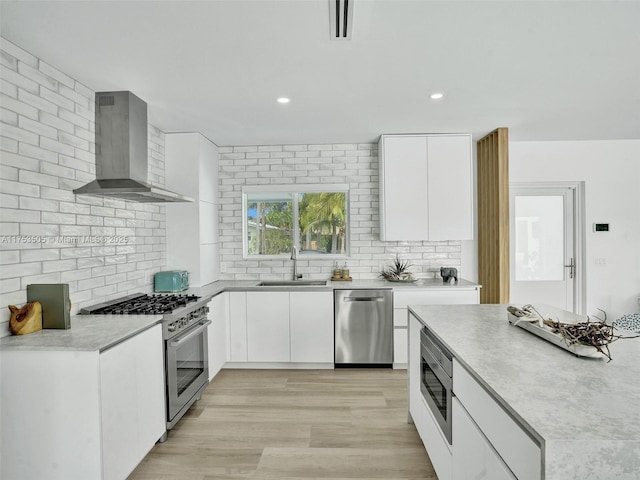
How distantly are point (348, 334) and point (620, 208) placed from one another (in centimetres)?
371

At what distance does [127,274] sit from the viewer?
3.26m

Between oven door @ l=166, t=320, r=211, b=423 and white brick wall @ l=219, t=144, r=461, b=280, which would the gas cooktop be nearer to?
oven door @ l=166, t=320, r=211, b=423

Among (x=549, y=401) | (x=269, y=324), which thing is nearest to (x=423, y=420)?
(x=549, y=401)

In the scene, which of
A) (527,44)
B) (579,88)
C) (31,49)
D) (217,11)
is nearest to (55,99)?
(31,49)

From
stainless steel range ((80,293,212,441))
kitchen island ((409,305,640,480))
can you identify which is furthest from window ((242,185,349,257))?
kitchen island ((409,305,640,480))

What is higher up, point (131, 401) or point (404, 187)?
point (404, 187)

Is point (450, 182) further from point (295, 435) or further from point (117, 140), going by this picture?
point (117, 140)

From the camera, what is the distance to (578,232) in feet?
15.0

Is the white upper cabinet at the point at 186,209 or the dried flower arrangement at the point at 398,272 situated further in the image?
the dried flower arrangement at the point at 398,272

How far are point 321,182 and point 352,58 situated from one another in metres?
2.24

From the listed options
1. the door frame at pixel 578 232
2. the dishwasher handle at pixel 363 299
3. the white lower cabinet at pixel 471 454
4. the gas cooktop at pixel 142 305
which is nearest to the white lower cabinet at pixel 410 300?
the dishwasher handle at pixel 363 299

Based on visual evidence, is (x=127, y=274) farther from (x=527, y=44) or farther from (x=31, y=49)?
(x=527, y=44)

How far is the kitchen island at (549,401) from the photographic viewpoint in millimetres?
946

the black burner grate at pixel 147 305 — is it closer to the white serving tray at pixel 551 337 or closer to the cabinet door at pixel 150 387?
the cabinet door at pixel 150 387
